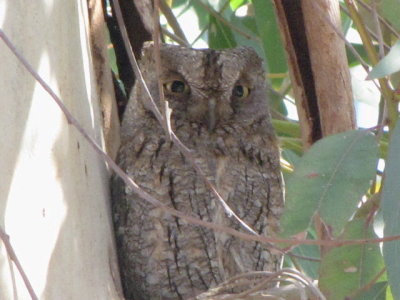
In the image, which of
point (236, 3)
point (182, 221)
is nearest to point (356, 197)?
point (182, 221)

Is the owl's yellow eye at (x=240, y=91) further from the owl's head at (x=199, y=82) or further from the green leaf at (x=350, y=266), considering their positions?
the green leaf at (x=350, y=266)

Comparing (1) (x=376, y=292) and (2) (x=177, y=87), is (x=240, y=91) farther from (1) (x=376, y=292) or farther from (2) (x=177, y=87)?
(1) (x=376, y=292)

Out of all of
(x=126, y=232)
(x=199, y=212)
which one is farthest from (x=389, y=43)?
(x=126, y=232)

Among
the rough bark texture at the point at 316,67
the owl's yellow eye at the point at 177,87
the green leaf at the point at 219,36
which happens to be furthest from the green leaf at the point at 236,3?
the rough bark texture at the point at 316,67

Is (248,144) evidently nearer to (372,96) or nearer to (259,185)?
→ (259,185)

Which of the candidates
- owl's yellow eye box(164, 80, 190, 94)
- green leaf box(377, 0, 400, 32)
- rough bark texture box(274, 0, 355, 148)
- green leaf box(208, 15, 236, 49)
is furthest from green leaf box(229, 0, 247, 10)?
green leaf box(377, 0, 400, 32)
